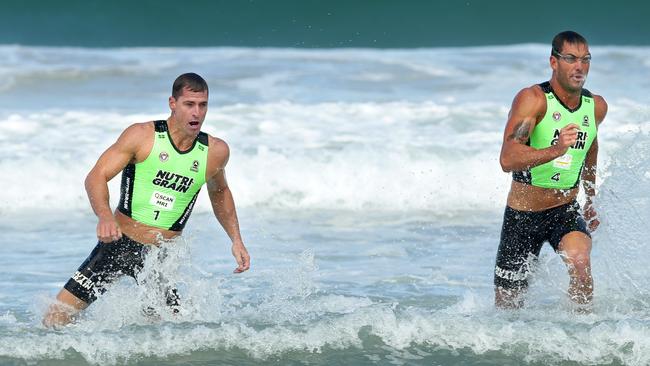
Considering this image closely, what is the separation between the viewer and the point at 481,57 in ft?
75.5

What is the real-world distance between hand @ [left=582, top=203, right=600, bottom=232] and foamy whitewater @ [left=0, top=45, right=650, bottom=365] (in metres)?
0.39

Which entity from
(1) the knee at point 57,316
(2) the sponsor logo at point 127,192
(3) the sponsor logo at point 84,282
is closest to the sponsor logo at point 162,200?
(2) the sponsor logo at point 127,192

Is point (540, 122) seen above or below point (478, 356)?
above

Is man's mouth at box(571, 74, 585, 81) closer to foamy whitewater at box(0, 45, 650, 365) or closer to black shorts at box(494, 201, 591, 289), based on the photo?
black shorts at box(494, 201, 591, 289)

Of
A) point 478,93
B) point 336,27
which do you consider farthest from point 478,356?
point 336,27

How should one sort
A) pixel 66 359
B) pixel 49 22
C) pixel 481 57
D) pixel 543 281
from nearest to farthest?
pixel 66 359 < pixel 543 281 < pixel 481 57 < pixel 49 22

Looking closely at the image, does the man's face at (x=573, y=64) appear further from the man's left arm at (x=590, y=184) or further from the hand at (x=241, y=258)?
the hand at (x=241, y=258)

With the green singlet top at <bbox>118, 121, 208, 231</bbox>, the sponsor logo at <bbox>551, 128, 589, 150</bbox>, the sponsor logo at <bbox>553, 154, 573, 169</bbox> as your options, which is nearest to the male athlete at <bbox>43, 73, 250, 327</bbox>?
the green singlet top at <bbox>118, 121, 208, 231</bbox>

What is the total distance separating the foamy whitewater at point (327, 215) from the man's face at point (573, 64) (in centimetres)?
119

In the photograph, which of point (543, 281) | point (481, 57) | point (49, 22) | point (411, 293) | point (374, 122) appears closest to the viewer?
point (543, 281)

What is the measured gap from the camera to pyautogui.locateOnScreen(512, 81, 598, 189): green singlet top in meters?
6.73

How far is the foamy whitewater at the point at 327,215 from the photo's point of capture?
6676mm

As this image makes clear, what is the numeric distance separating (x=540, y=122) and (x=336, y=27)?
22723 mm

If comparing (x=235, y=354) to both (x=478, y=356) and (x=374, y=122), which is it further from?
(x=374, y=122)
